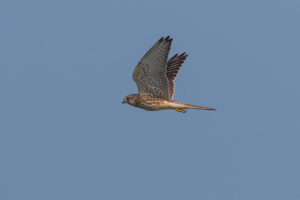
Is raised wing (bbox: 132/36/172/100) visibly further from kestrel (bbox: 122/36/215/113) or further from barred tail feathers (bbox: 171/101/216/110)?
barred tail feathers (bbox: 171/101/216/110)

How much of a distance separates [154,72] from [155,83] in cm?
39

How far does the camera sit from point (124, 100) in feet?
50.1

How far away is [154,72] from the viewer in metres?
14.4

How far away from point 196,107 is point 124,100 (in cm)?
179

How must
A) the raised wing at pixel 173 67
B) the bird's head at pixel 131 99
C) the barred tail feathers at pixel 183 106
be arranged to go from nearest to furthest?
1. the barred tail feathers at pixel 183 106
2. the bird's head at pixel 131 99
3. the raised wing at pixel 173 67

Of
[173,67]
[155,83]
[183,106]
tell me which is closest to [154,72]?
[155,83]

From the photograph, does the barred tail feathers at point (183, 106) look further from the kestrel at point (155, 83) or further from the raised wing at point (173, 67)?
the raised wing at point (173, 67)

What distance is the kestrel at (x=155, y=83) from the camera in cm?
1381

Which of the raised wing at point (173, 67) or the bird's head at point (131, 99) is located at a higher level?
the raised wing at point (173, 67)

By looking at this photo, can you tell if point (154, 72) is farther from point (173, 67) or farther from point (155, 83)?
point (173, 67)

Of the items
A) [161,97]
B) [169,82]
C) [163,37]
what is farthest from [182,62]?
[163,37]

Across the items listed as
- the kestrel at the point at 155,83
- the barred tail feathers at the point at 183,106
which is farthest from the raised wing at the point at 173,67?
the barred tail feathers at the point at 183,106

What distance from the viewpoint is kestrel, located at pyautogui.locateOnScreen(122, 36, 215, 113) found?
13812 millimetres

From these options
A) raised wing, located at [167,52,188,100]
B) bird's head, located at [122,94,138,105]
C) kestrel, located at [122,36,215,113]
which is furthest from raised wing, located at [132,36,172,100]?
raised wing, located at [167,52,188,100]
